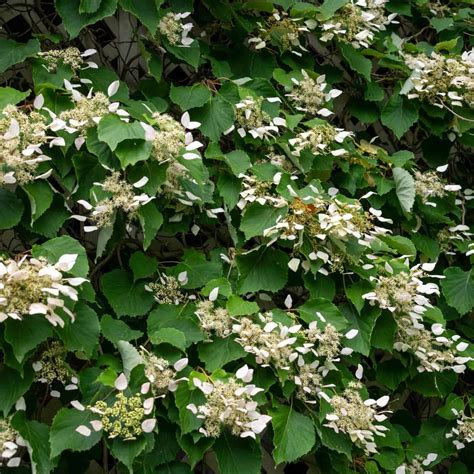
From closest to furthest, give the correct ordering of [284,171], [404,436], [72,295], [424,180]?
1. [72,295]
2. [284,171]
3. [404,436]
4. [424,180]

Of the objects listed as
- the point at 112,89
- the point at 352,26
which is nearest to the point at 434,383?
the point at 352,26

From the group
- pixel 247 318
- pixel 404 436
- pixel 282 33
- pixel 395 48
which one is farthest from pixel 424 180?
pixel 247 318

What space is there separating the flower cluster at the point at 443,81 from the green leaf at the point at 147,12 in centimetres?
97

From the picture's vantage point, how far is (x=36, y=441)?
1.75 m

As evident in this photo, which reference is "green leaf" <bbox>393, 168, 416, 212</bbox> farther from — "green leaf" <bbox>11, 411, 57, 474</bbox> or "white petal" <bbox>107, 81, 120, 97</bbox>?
"green leaf" <bbox>11, 411, 57, 474</bbox>

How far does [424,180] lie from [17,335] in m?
1.61

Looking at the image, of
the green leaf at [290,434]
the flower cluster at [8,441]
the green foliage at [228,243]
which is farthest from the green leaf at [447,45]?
the flower cluster at [8,441]

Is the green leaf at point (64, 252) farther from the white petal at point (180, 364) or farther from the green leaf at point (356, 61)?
the green leaf at point (356, 61)

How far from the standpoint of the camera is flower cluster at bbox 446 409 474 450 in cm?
249

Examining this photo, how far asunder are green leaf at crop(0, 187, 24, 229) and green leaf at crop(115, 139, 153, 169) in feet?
0.87

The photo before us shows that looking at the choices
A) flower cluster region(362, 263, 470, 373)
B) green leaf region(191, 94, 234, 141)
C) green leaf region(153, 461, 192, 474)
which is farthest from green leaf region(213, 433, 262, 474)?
green leaf region(191, 94, 234, 141)

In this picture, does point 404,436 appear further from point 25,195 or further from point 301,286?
point 25,195

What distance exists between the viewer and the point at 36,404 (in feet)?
6.43

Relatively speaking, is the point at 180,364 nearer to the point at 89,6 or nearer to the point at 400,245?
the point at 400,245
